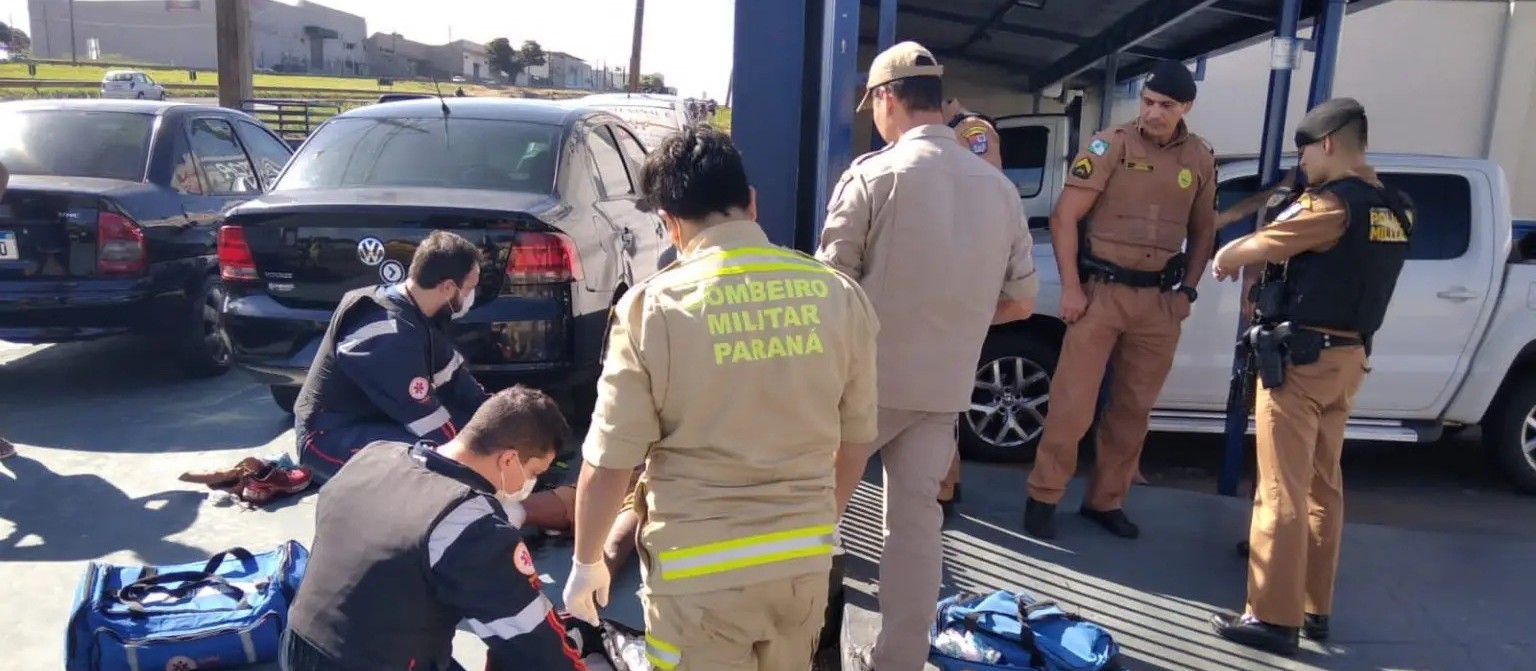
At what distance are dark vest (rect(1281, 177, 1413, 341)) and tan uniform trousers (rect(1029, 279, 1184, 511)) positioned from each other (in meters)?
0.80

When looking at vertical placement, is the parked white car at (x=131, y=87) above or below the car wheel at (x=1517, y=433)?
above

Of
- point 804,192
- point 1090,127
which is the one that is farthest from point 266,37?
point 804,192

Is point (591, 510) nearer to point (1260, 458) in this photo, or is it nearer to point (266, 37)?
point (1260, 458)

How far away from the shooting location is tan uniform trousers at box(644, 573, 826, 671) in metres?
2.06

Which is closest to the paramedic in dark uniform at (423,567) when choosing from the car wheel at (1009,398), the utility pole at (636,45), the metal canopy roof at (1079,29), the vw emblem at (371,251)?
the vw emblem at (371,251)

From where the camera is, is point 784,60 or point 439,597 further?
point 784,60

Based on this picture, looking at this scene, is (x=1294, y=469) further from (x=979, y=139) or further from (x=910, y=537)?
(x=979, y=139)

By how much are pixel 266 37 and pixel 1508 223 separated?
227 ft

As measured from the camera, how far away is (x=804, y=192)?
4.28 meters

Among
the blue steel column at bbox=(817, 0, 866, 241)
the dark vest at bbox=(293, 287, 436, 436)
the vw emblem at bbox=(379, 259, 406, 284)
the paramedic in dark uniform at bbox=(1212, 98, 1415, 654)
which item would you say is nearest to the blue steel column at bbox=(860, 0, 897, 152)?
the blue steel column at bbox=(817, 0, 866, 241)

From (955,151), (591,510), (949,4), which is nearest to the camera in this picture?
(591,510)

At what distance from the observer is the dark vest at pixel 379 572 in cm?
215

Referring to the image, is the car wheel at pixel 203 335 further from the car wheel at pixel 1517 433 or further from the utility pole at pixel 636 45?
the utility pole at pixel 636 45

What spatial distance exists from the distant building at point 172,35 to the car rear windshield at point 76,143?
60555mm
